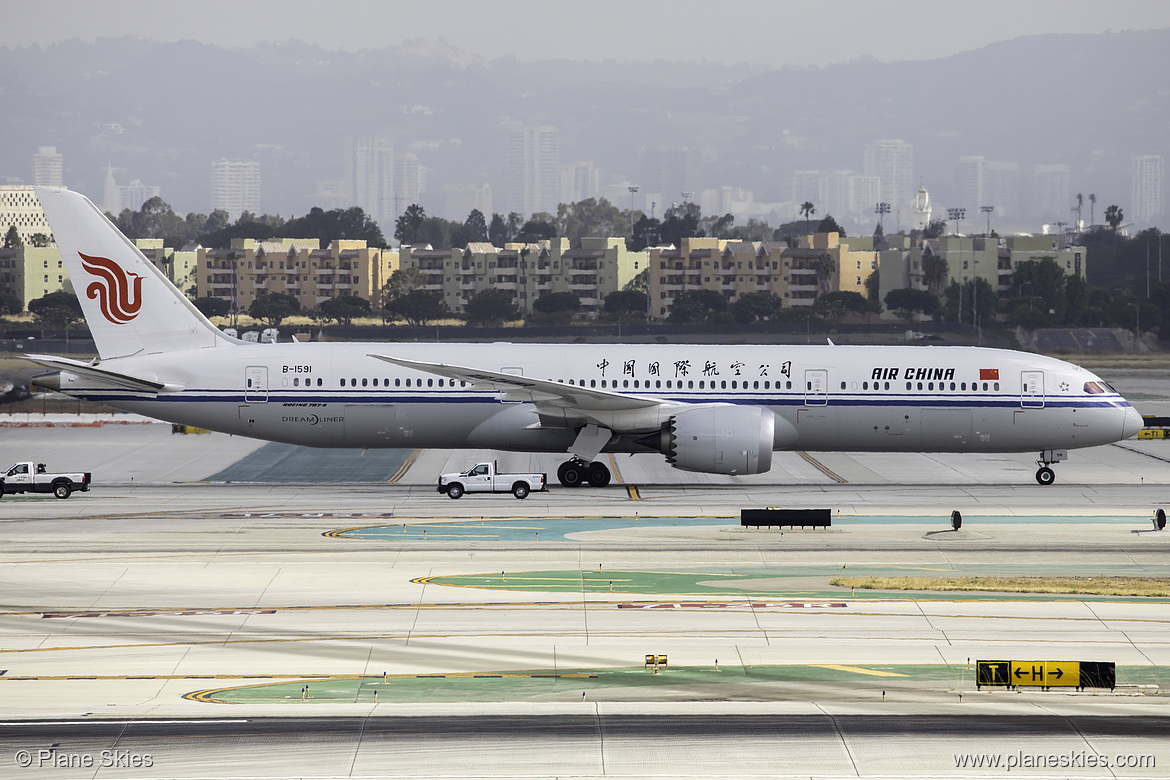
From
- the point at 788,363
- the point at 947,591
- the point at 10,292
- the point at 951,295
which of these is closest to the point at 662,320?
the point at 951,295

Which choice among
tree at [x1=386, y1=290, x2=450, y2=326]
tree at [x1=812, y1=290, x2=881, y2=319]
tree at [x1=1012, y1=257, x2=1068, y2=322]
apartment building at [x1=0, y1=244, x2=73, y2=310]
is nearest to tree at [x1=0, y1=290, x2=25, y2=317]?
apartment building at [x1=0, y1=244, x2=73, y2=310]

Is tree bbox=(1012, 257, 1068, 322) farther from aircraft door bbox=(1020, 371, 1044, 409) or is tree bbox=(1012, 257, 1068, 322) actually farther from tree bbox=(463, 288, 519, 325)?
aircraft door bbox=(1020, 371, 1044, 409)

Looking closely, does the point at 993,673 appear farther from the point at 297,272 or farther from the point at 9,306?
the point at 297,272

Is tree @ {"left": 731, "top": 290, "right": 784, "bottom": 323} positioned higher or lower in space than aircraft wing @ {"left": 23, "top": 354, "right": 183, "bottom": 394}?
higher

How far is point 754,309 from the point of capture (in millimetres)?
165500

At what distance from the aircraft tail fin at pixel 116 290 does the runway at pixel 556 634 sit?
5.48 m

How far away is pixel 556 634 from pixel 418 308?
152259mm

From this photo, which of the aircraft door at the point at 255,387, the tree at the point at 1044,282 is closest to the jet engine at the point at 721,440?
the aircraft door at the point at 255,387

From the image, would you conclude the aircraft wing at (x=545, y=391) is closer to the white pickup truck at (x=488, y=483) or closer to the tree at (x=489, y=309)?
the white pickup truck at (x=488, y=483)

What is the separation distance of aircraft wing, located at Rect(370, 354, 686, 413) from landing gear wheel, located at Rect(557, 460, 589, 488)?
100 inches

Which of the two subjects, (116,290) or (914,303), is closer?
(116,290)

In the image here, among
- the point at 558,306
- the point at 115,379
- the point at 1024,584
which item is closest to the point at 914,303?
the point at 558,306

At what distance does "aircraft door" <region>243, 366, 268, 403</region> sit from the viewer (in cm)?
4119

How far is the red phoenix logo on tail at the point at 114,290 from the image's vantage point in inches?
1639
